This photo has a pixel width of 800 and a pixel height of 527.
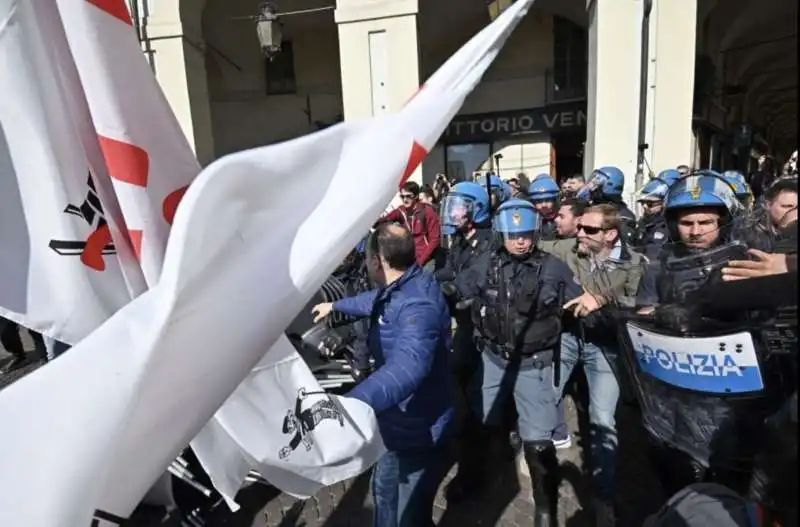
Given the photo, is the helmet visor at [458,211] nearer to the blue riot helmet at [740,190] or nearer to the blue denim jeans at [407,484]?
the blue riot helmet at [740,190]

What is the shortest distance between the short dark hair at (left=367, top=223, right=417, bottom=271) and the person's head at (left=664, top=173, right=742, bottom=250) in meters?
1.30

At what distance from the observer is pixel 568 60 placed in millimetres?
14055

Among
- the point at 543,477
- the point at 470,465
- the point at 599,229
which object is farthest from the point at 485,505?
the point at 599,229

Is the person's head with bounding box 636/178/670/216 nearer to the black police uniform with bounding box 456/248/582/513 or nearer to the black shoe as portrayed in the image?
the black police uniform with bounding box 456/248/582/513

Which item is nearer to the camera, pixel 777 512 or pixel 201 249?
pixel 777 512

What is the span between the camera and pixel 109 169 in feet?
5.29

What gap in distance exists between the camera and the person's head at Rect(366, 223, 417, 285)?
245 centimetres

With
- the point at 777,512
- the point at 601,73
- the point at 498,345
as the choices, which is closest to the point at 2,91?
the point at 777,512

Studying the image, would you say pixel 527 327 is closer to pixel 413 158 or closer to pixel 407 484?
pixel 407 484

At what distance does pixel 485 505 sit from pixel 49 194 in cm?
298

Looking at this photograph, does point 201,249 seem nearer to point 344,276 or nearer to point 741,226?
point 741,226

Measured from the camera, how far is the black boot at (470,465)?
12.0 ft

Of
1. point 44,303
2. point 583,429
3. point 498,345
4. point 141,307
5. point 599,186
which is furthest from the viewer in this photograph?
point 599,186

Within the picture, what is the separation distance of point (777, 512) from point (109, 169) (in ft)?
5.69
